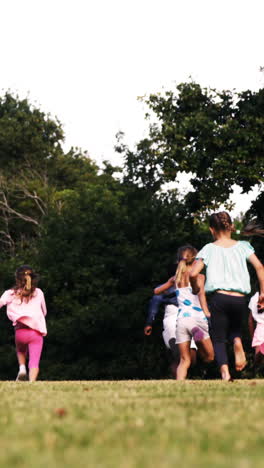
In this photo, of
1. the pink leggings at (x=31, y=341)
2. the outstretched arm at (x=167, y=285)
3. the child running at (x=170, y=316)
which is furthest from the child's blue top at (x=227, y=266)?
the pink leggings at (x=31, y=341)

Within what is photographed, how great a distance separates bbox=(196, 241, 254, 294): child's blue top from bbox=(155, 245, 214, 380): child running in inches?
61.4

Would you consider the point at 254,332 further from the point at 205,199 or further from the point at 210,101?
the point at 210,101

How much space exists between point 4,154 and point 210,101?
30.4 m

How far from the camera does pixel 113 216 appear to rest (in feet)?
142

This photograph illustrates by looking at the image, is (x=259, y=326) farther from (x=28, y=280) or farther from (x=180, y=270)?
(x=28, y=280)

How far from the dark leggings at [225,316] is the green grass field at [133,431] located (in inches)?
138

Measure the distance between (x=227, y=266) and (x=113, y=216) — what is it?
32.5 metres

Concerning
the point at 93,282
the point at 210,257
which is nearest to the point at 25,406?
the point at 210,257

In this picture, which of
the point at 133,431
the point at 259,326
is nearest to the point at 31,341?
the point at 259,326

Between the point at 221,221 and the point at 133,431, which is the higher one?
the point at 221,221

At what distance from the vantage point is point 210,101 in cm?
2764

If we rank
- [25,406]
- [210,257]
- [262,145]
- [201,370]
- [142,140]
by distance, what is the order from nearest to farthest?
[25,406] < [210,257] < [262,145] < [201,370] < [142,140]

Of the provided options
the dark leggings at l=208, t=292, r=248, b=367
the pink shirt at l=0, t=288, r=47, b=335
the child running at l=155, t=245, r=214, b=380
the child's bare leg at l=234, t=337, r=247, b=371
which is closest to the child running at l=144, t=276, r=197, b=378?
the child running at l=155, t=245, r=214, b=380

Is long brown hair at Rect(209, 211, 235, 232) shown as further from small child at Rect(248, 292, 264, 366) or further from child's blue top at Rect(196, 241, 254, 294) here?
small child at Rect(248, 292, 264, 366)
